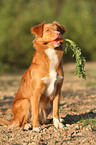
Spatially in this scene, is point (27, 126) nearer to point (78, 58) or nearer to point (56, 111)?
point (56, 111)

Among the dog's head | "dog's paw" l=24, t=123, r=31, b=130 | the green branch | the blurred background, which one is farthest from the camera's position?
the blurred background

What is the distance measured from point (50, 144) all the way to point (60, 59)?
1.62 m

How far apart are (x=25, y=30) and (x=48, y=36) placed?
67.7 ft

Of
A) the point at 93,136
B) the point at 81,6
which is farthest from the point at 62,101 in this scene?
the point at 81,6

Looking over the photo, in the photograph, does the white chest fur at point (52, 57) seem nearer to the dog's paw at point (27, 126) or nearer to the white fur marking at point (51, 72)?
the white fur marking at point (51, 72)

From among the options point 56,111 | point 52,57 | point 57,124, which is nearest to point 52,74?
point 52,57

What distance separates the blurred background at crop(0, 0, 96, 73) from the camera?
22344 mm

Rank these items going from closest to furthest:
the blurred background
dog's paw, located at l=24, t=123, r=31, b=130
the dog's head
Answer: the dog's head < dog's paw, located at l=24, t=123, r=31, b=130 < the blurred background

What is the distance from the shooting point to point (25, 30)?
24609mm

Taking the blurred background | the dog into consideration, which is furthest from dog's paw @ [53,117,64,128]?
the blurred background

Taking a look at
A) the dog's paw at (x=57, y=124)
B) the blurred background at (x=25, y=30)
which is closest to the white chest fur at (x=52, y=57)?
the dog's paw at (x=57, y=124)

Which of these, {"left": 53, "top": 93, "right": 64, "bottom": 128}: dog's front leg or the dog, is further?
{"left": 53, "top": 93, "right": 64, "bottom": 128}: dog's front leg

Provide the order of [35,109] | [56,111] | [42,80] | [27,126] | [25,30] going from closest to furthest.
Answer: [42,80]
[35,109]
[27,126]
[56,111]
[25,30]

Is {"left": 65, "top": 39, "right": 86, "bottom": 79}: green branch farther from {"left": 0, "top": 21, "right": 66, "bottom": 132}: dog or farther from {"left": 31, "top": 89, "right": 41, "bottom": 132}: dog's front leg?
{"left": 31, "top": 89, "right": 41, "bottom": 132}: dog's front leg
